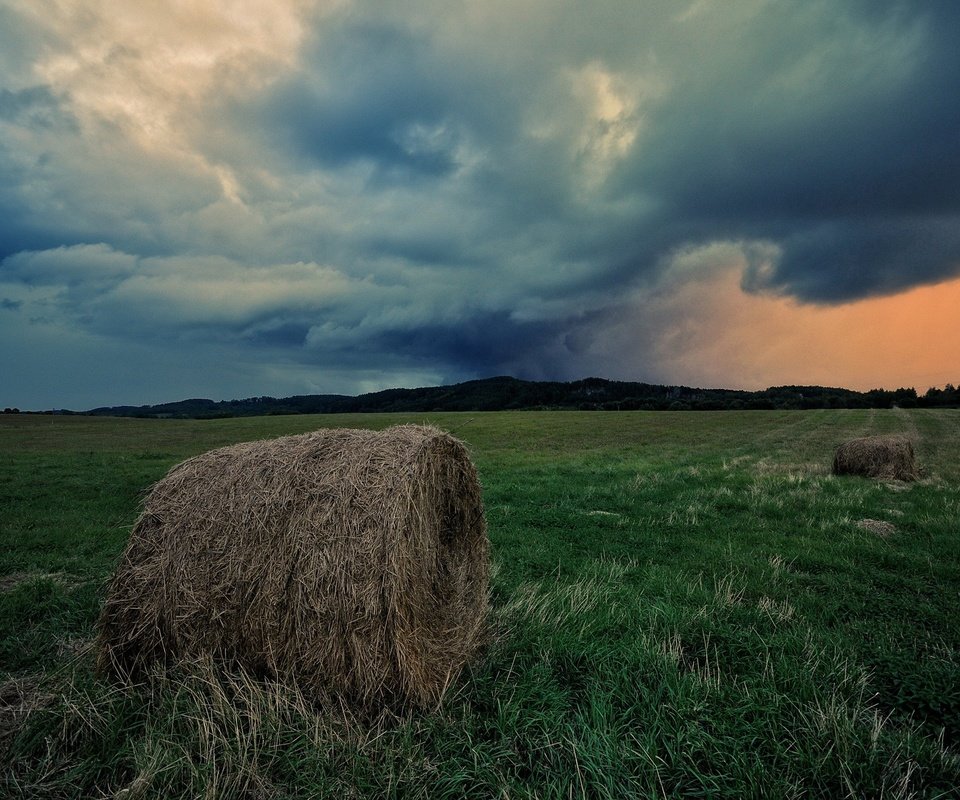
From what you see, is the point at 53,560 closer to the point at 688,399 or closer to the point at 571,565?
the point at 571,565

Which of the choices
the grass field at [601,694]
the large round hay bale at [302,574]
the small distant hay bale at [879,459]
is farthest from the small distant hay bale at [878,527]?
the large round hay bale at [302,574]

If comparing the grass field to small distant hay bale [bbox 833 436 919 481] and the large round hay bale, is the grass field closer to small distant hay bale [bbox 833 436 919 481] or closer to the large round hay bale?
the large round hay bale

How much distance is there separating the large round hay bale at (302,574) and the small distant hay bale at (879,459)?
1614 cm

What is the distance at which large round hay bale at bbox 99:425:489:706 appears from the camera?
416cm

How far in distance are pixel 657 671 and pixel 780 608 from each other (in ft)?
7.68

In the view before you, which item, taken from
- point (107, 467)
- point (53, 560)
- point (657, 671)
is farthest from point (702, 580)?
point (107, 467)

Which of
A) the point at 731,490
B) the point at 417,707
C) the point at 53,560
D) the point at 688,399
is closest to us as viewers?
the point at 417,707

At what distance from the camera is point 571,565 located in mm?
7484

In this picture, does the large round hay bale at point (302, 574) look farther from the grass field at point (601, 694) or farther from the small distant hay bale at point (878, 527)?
the small distant hay bale at point (878, 527)

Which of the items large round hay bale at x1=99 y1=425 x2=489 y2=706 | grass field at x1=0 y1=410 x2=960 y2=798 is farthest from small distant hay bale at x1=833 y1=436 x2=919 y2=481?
large round hay bale at x1=99 y1=425 x2=489 y2=706

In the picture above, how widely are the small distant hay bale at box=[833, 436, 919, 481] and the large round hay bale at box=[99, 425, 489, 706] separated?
16135 mm

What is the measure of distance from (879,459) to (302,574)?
711 inches

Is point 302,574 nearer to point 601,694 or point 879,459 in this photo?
point 601,694

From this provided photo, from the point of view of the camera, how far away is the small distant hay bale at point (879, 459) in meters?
15.5
